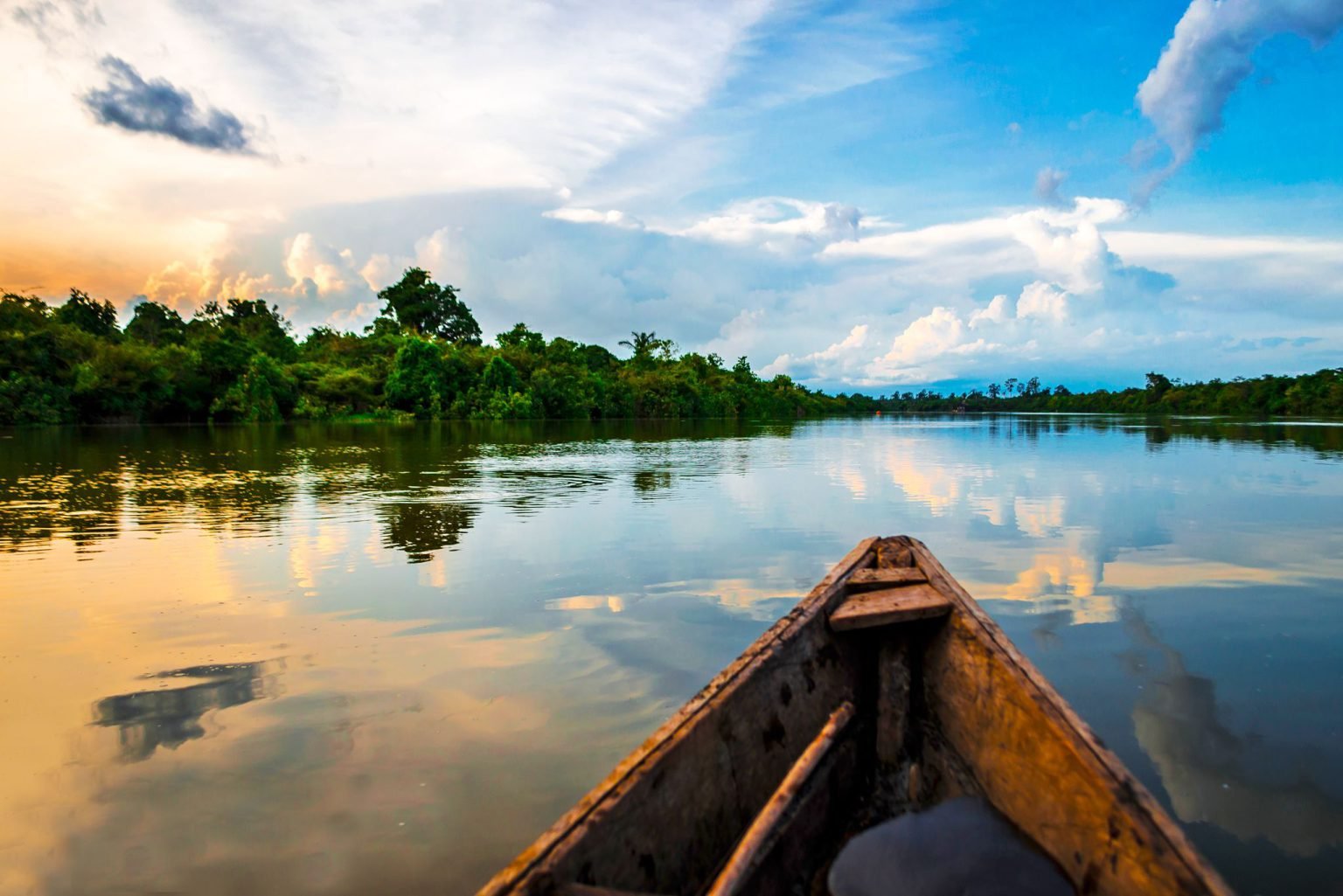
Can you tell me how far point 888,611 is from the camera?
9.32ft

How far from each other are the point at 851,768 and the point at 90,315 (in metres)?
65.2

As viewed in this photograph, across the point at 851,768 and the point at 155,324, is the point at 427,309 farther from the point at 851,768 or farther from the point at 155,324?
the point at 851,768

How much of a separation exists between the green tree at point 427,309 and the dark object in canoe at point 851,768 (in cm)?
6955

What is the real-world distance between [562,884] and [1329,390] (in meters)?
90.1

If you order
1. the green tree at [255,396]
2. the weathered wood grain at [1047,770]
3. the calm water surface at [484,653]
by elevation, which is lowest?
the calm water surface at [484,653]

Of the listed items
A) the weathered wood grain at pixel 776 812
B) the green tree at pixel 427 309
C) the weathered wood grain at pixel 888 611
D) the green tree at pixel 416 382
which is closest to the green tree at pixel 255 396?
the green tree at pixel 416 382

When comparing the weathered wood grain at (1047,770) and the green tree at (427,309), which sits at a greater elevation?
the green tree at (427,309)

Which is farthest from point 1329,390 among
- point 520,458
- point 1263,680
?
point 1263,680

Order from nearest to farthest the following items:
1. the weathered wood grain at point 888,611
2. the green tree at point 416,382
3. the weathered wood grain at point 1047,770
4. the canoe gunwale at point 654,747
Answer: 1. the canoe gunwale at point 654,747
2. the weathered wood grain at point 1047,770
3. the weathered wood grain at point 888,611
4. the green tree at point 416,382

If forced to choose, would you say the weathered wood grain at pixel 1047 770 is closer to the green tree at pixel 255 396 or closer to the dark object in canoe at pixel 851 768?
the dark object in canoe at pixel 851 768

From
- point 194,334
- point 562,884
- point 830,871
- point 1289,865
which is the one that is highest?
point 194,334

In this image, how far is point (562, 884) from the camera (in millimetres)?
1523

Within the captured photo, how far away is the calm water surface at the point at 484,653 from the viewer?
2.72 metres

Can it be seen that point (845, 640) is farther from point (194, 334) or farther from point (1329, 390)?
point (1329, 390)
